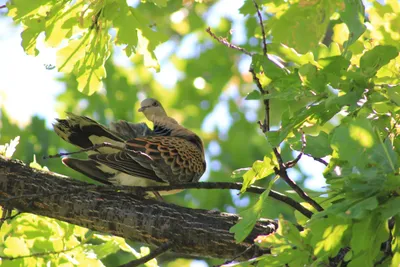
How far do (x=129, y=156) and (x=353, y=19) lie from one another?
1.96 m

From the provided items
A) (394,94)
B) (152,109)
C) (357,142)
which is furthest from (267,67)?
(152,109)

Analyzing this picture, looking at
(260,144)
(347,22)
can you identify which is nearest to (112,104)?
(260,144)

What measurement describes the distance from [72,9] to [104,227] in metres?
1.11

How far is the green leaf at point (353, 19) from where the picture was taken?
266 centimetres

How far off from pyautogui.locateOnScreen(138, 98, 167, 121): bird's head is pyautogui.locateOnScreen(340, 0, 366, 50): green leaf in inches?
124

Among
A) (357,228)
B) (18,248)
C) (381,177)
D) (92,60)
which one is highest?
(92,60)

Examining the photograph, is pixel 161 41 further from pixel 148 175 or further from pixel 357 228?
pixel 357 228

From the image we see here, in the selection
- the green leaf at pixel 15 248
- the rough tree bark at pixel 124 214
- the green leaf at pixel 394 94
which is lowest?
the green leaf at pixel 15 248

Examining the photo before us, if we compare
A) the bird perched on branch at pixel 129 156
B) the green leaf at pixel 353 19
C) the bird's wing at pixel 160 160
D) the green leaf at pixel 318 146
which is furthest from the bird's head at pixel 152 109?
the green leaf at pixel 353 19

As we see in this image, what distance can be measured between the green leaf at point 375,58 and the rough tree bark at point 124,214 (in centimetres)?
112

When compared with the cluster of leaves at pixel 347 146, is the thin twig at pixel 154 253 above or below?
below

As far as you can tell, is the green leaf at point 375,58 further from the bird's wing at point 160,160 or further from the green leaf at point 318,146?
the bird's wing at point 160,160

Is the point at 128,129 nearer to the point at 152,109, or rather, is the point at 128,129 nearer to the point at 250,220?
the point at 152,109

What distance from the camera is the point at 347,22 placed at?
8.84 feet
